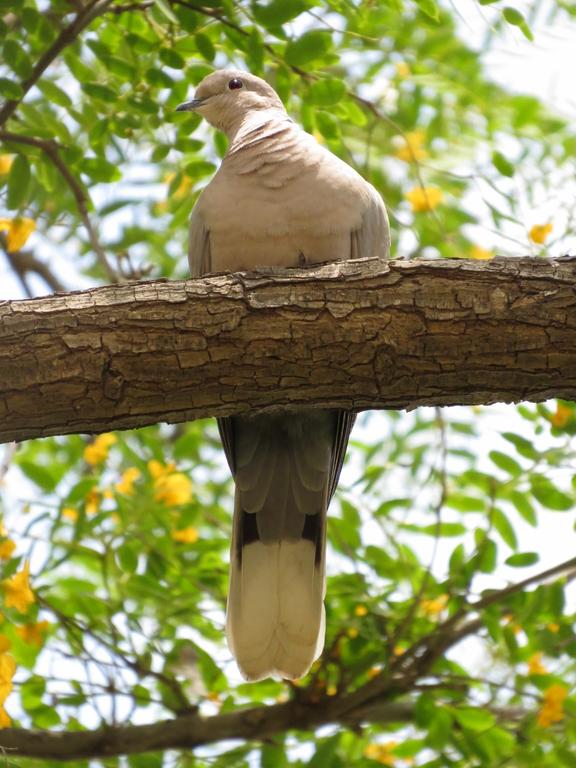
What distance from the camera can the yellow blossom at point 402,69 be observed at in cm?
428

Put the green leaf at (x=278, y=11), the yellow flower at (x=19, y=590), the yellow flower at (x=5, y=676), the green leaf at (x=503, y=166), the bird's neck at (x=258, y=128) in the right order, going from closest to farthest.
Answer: the yellow flower at (x=5, y=676) < the yellow flower at (x=19, y=590) < the green leaf at (x=278, y=11) < the bird's neck at (x=258, y=128) < the green leaf at (x=503, y=166)

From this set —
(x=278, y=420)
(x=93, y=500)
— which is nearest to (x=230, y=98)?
(x=278, y=420)

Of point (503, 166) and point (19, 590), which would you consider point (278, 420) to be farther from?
point (503, 166)

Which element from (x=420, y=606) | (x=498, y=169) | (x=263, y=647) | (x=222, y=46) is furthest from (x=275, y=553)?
(x=222, y=46)

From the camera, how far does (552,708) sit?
3068 millimetres

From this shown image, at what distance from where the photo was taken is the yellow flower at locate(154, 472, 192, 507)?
3.45m

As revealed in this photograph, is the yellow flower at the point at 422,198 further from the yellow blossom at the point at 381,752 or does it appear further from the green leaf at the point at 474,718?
the yellow blossom at the point at 381,752

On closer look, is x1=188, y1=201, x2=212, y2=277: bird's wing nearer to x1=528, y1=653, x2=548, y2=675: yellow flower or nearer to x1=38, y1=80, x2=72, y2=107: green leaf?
x1=38, y1=80, x2=72, y2=107: green leaf

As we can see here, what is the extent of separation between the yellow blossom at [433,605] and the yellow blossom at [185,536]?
0.78 meters

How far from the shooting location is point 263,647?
3160 mm

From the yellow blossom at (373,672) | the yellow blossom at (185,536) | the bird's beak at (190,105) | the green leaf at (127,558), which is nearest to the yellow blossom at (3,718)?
the green leaf at (127,558)

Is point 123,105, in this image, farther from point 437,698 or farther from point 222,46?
point 437,698

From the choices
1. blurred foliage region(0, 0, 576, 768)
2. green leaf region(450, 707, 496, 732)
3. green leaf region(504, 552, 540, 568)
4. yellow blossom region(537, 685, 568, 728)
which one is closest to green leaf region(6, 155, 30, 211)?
blurred foliage region(0, 0, 576, 768)

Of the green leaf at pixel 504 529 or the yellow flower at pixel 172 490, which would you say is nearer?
the green leaf at pixel 504 529
